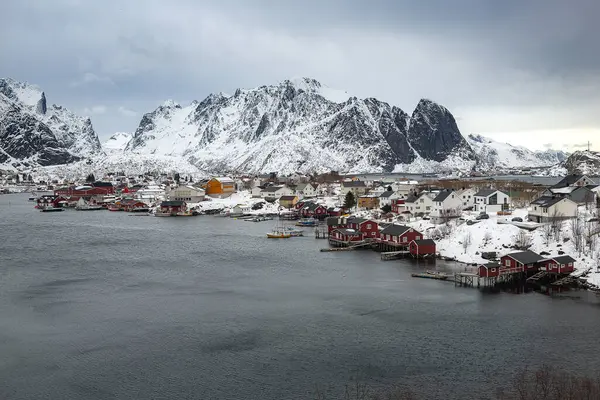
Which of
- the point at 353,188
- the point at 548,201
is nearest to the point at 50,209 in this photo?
the point at 353,188

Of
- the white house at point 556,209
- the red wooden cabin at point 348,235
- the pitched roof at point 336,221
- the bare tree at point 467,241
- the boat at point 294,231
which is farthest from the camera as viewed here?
the boat at point 294,231

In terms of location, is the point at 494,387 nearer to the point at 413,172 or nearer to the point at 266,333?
the point at 266,333

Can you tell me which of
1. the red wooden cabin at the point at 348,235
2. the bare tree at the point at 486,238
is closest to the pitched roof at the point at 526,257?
the bare tree at the point at 486,238

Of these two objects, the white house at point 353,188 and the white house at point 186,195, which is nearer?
the white house at point 353,188

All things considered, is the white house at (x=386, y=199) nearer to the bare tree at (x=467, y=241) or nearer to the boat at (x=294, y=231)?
the boat at (x=294, y=231)

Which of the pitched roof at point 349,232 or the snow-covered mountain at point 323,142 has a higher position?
the snow-covered mountain at point 323,142

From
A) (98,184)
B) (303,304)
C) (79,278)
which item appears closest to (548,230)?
(303,304)

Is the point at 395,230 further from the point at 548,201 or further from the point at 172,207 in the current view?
the point at 172,207
